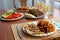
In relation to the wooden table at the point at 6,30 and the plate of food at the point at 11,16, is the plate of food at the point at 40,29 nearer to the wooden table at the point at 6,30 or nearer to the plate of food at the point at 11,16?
the wooden table at the point at 6,30

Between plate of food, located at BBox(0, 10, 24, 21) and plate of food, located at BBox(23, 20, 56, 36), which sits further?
plate of food, located at BBox(0, 10, 24, 21)

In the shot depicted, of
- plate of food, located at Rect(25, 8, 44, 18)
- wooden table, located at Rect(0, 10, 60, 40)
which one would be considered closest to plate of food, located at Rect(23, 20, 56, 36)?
wooden table, located at Rect(0, 10, 60, 40)

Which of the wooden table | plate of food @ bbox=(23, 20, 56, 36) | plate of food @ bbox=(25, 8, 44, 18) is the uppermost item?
plate of food @ bbox=(25, 8, 44, 18)

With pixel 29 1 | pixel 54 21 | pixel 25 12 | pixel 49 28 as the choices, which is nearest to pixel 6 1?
pixel 29 1

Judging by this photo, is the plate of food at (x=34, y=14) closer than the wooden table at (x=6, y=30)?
No

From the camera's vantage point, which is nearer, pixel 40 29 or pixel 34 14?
pixel 40 29

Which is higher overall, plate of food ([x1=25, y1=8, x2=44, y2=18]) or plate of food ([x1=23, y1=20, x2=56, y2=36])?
plate of food ([x1=25, y1=8, x2=44, y2=18])

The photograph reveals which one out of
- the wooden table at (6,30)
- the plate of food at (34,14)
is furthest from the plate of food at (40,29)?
the plate of food at (34,14)

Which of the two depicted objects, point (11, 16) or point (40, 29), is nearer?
point (40, 29)

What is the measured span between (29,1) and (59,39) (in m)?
1.89

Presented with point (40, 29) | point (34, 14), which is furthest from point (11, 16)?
point (40, 29)

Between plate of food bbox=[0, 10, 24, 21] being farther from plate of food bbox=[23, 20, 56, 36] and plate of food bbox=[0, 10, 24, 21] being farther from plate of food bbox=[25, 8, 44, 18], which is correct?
plate of food bbox=[23, 20, 56, 36]

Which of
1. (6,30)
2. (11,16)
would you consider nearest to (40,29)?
(6,30)

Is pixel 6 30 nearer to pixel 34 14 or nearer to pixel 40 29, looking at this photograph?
pixel 40 29
